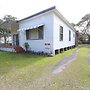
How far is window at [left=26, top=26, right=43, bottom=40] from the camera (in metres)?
13.5

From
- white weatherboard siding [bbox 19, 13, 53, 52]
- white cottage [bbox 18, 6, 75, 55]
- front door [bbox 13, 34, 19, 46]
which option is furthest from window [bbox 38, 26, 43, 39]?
front door [bbox 13, 34, 19, 46]

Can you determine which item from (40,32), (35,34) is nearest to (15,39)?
(35,34)

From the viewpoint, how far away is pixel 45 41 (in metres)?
12.6

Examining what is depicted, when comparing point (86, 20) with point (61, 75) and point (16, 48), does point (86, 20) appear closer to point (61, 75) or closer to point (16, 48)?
point (16, 48)

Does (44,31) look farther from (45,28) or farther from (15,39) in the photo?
(15,39)

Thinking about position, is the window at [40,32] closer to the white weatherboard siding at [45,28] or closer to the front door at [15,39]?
the white weatherboard siding at [45,28]

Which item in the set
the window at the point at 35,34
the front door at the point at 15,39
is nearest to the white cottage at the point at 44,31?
the window at the point at 35,34

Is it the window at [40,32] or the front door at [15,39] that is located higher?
the window at [40,32]

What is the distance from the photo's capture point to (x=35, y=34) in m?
14.3

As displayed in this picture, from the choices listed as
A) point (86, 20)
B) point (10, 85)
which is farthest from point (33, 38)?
point (86, 20)

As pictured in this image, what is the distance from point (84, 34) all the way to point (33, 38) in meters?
29.5

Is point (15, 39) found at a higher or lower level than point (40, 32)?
lower

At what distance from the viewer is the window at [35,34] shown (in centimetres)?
1345

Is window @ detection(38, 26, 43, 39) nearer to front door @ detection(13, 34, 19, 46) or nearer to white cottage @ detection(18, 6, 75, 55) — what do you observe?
white cottage @ detection(18, 6, 75, 55)
